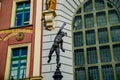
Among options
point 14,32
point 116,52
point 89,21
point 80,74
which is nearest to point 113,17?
point 89,21

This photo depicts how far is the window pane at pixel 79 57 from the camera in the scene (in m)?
17.1

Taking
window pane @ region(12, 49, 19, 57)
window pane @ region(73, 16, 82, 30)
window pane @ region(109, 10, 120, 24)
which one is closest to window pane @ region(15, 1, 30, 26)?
window pane @ region(12, 49, 19, 57)

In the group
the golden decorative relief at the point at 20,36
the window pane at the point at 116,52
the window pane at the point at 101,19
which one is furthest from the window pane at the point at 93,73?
the golden decorative relief at the point at 20,36

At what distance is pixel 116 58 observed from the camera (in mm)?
16547

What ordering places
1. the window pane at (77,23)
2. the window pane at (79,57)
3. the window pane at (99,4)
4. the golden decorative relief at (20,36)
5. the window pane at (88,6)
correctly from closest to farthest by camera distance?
1. the window pane at (79,57)
2. the golden decorative relief at (20,36)
3. the window pane at (77,23)
4. the window pane at (99,4)
5. the window pane at (88,6)

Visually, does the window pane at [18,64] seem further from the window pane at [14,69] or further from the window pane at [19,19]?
the window pane at [19,19]

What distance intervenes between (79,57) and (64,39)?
5.20 ft

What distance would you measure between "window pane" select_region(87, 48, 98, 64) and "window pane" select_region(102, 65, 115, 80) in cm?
77

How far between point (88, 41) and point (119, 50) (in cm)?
221

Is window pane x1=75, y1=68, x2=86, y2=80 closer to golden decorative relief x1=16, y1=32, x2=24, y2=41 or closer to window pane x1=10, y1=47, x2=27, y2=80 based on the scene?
window pane x1=10, y1=47, x2=27, y2=80

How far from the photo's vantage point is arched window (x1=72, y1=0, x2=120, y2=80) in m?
16.5

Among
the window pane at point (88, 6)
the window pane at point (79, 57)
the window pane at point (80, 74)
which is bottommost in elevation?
the window pane at point (80, 74)

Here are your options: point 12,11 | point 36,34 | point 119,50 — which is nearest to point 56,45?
point 36,34

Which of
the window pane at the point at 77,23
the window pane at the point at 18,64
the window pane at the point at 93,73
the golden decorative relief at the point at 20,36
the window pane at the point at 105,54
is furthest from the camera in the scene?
the window pane at the point at 77,23
